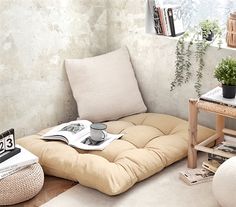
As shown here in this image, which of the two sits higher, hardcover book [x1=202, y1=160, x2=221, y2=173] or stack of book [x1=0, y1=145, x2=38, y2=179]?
stack of book [x1=0, y1=145, x2=38, y2=179]

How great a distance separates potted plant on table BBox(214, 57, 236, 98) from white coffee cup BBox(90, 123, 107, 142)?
74 cm

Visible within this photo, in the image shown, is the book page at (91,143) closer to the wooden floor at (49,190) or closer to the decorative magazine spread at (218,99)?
the wooden floor at (49,190)

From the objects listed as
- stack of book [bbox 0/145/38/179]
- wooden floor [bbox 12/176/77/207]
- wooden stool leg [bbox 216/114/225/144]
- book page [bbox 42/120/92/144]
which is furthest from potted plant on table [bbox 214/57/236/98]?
stack of book [bbox 0/145/38/179]

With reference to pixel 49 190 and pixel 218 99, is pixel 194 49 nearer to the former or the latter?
pixel 218 99

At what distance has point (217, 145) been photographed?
2.96 metres

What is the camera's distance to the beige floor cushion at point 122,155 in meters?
2.53

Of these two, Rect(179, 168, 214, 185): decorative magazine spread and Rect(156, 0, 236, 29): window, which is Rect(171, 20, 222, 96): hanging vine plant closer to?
Rect(156, 0, 236, 29): window

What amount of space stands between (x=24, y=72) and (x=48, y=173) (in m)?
0.70

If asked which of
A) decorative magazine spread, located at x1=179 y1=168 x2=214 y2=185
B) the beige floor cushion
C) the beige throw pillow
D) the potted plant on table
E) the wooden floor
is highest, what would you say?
the potted plant on table

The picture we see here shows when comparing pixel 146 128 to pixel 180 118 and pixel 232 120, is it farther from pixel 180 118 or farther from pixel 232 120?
pixel 232 120

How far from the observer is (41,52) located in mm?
3131

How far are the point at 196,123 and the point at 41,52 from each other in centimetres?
113

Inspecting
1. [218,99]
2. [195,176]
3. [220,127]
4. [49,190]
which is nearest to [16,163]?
[49,190]

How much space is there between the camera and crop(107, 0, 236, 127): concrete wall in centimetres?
327
